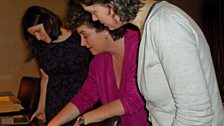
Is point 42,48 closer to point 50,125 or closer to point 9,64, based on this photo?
A: point 50,125

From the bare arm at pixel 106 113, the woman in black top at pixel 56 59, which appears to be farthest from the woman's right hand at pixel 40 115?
the bare arm at pixel 106 113

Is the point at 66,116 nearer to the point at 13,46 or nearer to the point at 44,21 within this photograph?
the point at 44,21

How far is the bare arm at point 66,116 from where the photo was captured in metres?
1.64

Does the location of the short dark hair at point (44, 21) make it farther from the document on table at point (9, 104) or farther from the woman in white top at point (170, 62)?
the woman in white top at point (170, 62)

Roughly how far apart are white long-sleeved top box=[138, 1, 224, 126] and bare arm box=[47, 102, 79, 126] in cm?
68

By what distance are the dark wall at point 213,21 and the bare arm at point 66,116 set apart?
10.6 ft

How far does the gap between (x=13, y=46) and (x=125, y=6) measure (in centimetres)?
342

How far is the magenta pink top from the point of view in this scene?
4.84ft

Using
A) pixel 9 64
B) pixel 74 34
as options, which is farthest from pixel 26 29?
pixel 9 64

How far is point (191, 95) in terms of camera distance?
3.05 feet

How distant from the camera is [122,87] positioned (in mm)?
1548

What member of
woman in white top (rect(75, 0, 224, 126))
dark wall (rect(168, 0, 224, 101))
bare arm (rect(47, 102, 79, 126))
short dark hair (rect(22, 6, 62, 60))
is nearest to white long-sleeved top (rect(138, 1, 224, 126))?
woman in white top (rect(75, 0, 224, 126))

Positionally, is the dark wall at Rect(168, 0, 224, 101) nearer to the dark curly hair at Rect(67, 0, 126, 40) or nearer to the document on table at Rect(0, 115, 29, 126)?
the document on table at Rect(0, 115, 29, 126)

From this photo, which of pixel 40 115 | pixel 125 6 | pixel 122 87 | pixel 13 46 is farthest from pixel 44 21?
pixel 13 46
